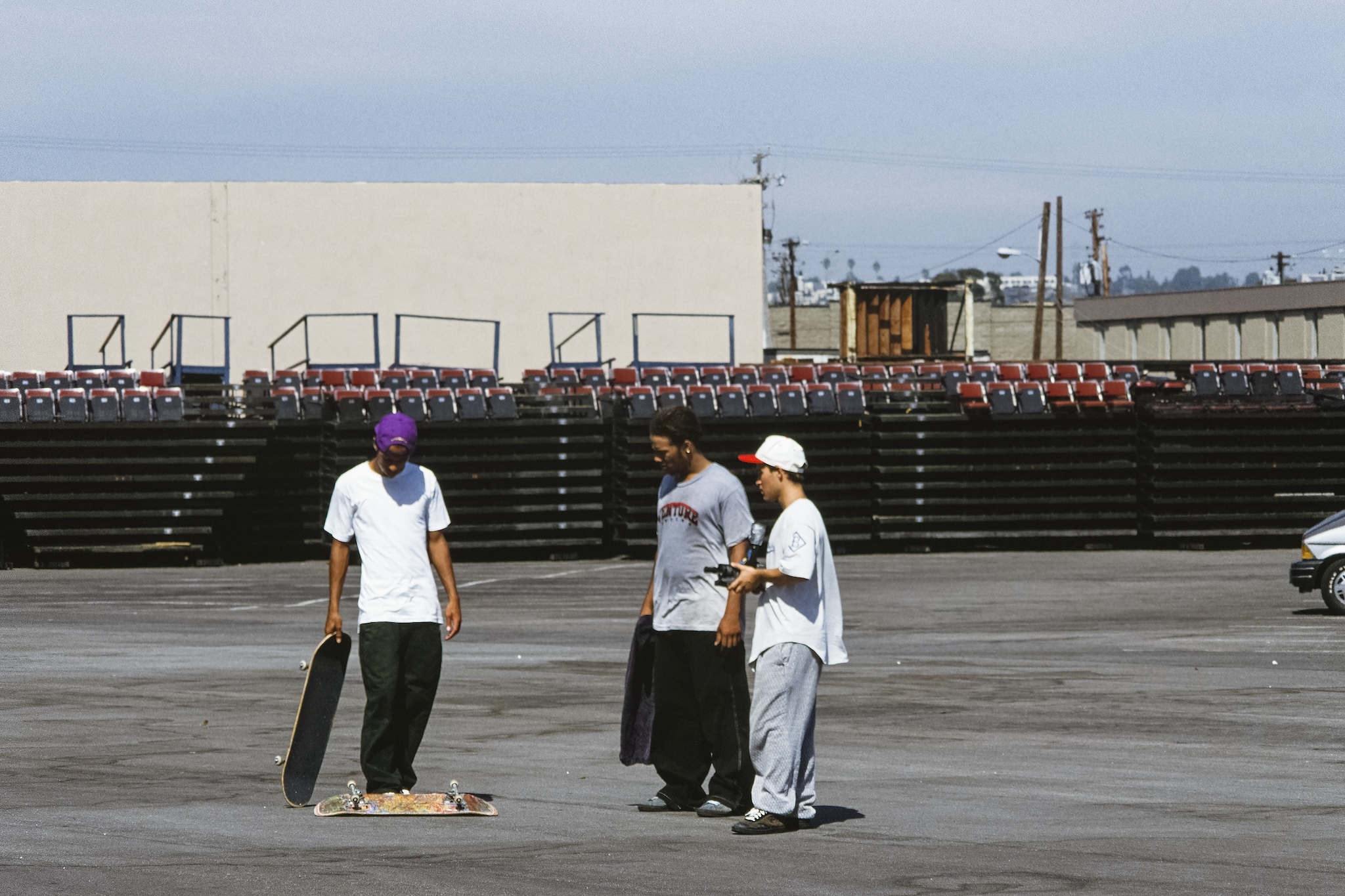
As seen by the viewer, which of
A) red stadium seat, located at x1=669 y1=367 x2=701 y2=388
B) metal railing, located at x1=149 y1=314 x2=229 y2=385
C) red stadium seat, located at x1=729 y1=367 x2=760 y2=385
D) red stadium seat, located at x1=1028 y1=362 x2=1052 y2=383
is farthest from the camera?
red stadium seat, located at x1=1028 y1=362 x2=1052 y2=383

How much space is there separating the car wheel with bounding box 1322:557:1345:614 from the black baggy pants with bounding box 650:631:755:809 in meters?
13.3

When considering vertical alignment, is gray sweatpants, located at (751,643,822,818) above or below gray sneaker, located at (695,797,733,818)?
above

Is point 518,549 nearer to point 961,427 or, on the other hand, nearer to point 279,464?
point 279,464

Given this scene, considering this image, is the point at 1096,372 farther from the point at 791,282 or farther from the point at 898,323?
the point at 791,282

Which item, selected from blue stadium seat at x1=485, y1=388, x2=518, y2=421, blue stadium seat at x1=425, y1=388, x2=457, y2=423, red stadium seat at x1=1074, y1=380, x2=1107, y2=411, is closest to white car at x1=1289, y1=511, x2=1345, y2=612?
red stadium seat at x1=1074, y1=380, x2=1107, y2=411

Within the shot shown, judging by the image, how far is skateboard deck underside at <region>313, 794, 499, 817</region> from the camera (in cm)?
856

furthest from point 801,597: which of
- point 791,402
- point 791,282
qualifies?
point 791,282

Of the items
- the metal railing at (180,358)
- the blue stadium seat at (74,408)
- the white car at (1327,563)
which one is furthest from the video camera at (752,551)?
the metal railing at (180,358)

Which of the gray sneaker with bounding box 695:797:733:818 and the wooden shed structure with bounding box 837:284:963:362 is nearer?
the gray sneaker with bounding box 695:797:733:818

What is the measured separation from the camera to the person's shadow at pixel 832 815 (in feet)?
27.7

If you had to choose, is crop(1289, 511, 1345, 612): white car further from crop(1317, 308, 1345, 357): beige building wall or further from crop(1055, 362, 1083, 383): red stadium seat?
crop(1317, 308, 1345, 357): beige building wall

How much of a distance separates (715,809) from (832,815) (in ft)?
1.93

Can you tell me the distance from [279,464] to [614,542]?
265 inches

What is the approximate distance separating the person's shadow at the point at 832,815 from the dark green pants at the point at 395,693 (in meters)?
2.01
